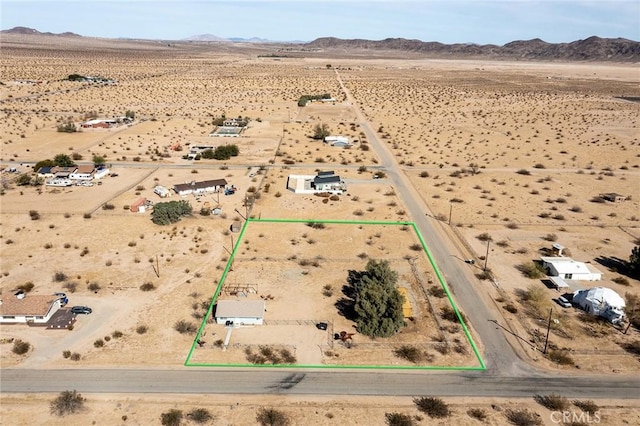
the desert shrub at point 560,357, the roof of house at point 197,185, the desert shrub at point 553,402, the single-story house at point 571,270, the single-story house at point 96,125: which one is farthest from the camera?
the single-story house at point 96,125

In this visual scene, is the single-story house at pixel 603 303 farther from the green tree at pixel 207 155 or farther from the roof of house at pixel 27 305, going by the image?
the green tree at pixel 207 155

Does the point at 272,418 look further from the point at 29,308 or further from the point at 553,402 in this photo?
the point at 29,308

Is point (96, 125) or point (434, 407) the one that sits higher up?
point (96, 125)

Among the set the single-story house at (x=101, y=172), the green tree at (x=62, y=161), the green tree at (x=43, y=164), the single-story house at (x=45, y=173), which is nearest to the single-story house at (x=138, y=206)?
the single-story house at (x=101, y=172)

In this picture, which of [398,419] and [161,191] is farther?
[161,191]
